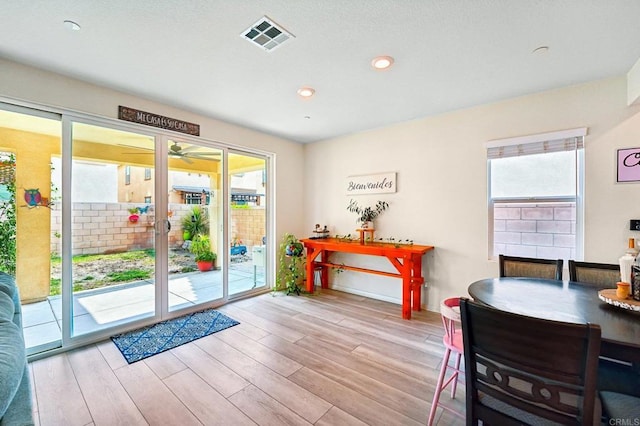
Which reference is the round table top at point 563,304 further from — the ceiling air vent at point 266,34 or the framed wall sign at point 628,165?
the ceiling air vent at point 266,34

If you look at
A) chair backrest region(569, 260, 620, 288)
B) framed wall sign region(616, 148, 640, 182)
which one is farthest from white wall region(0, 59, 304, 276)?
framed wall sign region(616, 148, 640, 182)

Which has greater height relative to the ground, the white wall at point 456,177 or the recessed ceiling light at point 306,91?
the recessed ceiling light at point 306,91

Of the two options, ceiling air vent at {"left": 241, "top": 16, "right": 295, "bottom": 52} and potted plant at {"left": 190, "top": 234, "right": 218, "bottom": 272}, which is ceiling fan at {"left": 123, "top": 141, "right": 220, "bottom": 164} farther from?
ceiling air vent at {"left": 241, "top": 16, "right": 295, "bottom": 52}

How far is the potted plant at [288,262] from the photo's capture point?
14.6 feet

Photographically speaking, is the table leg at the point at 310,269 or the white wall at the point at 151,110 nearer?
the white wall at the point at 151,110

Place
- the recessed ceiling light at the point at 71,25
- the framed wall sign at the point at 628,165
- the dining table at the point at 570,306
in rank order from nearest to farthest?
1. the dining table at the point at 570,306
2. the recessed ceiling light at the point at 71,25
3. the framed wall sign at the point at 628,165

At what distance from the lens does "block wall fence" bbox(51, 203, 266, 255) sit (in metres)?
2.71

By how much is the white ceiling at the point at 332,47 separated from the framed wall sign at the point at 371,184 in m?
1.14

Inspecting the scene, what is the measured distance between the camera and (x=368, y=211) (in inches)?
164

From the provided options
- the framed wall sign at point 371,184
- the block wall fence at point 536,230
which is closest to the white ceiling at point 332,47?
the framed wall sign at point 371,184

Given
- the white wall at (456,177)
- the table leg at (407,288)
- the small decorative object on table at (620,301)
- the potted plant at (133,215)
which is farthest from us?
the table leg at (407,288)

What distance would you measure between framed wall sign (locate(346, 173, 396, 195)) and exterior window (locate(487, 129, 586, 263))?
124 centimetres

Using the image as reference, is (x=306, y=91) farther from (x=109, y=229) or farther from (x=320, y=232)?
(x=109, y=229)

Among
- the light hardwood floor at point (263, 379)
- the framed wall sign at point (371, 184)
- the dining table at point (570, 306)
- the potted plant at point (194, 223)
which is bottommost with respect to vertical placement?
the light hardwood floor at point (263, 379)
